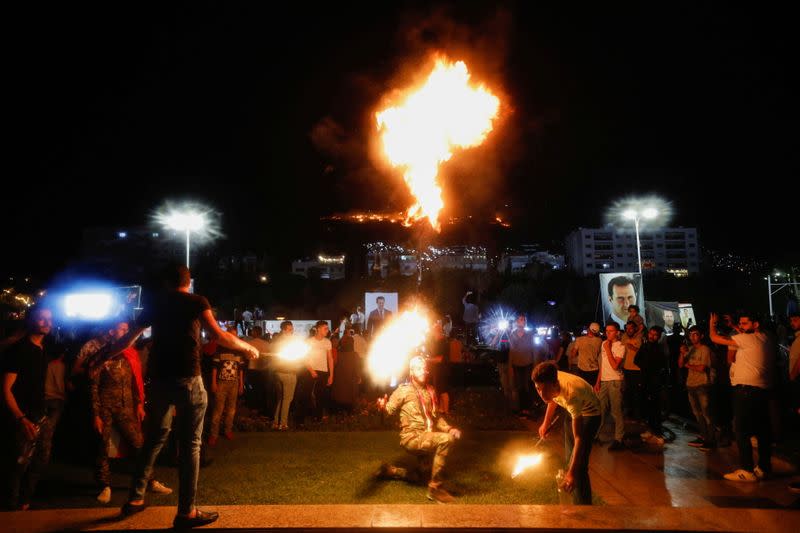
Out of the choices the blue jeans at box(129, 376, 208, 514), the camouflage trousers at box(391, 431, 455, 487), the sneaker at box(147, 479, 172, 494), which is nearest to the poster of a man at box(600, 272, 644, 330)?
the camouflage trousers at box(391, 431, 455, 487)

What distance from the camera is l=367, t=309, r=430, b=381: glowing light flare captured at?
12.9 meters

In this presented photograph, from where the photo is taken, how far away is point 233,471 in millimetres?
7699

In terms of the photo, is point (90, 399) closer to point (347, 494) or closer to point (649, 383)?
point (347, 494)

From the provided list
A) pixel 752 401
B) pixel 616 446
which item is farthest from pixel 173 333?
pixel 616 446

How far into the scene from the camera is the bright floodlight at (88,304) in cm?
2155

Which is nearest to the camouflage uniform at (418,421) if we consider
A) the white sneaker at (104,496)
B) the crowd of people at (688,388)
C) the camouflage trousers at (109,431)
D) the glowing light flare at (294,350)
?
the crowd of people at (688,388)

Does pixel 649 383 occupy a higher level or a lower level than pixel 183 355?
lower

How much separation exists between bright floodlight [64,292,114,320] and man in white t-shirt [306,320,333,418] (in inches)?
526

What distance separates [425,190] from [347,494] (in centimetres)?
1161

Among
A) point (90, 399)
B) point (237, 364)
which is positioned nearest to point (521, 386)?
point (237, 364)

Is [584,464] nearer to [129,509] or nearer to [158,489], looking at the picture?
[129,509]

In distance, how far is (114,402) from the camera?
6.69 meters

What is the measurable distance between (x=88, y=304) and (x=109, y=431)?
17556 millimetres

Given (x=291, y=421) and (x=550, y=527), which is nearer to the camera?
(x=550, y=527)
